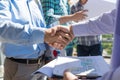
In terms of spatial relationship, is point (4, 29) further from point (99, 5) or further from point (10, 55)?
point (99, 5)

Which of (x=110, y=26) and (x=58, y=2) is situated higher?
(x=58, y=2)

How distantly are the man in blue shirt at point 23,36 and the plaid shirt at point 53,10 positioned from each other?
1.25 ft

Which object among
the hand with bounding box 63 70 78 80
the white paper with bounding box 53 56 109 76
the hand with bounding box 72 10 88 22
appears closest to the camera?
the hand with bounding box 63 70 78 80

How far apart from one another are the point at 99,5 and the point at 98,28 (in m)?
0.82

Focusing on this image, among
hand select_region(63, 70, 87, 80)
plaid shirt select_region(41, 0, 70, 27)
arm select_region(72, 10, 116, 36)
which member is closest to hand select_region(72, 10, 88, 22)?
plaid shirt select_region(41, 0, 70, 27)

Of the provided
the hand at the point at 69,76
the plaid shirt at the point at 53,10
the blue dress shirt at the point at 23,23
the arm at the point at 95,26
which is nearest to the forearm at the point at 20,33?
the blue dress shirt at the point at 23,23

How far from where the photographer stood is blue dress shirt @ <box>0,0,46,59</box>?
66.6 inches

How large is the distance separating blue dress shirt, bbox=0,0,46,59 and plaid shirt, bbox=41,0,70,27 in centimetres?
37

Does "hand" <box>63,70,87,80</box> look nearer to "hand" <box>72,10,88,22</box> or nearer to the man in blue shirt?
the man in blue shirt

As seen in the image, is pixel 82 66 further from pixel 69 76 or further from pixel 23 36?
pixel 23 36

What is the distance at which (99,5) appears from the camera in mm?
2650

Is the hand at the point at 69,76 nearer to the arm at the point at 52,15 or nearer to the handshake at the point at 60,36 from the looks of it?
the handshake at the point at 60,36

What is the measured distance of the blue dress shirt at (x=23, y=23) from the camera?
1692mm

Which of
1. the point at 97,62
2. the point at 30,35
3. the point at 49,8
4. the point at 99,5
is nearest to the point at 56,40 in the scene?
the point at 30,35
